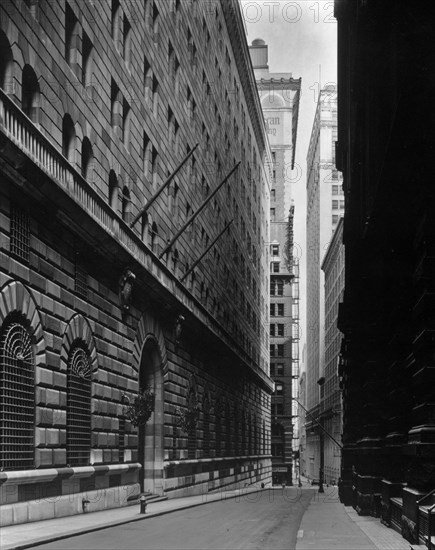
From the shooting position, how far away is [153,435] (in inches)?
1775

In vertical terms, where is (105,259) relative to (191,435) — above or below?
above

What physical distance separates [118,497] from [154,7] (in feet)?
76.7

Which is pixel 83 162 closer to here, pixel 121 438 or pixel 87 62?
pixel 87 62

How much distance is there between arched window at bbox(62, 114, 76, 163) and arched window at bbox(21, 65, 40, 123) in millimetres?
3227

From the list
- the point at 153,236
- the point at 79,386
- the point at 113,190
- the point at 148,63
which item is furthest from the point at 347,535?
the point at 148,63

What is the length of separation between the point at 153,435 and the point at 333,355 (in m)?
81.6

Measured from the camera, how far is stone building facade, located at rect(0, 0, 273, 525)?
2567cm

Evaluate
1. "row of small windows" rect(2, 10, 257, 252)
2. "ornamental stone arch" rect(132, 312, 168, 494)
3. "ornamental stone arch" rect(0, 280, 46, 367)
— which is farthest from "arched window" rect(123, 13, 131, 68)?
"ornamental stone arch" rect(0, 280, 46, 367)

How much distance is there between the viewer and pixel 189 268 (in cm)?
5209

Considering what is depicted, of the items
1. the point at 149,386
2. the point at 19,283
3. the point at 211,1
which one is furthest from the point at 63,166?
the point at 211,1

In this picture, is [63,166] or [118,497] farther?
[118,497]

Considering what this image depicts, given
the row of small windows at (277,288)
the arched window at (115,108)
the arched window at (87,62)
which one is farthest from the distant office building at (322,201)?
the arched window at (87,62)

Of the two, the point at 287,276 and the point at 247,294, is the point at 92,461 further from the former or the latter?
the point at 287,276

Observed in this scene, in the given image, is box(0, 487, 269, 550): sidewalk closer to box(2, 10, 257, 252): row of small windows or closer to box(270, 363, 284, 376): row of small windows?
box(2, 10, 257, 252): row of small windows
